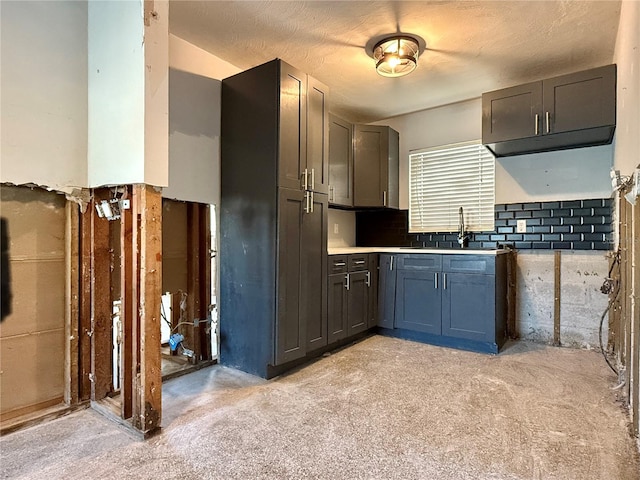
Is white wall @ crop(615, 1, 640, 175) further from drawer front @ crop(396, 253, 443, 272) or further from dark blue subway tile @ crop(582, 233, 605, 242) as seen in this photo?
drawer front @ crop(396, 253, 443, 272)

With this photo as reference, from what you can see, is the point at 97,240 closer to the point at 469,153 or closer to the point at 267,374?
the point at 267,374

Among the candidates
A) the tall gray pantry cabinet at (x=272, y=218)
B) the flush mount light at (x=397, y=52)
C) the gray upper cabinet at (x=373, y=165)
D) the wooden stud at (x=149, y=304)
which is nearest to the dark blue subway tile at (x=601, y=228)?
the gray upper cabinet at (x=373, y=165)

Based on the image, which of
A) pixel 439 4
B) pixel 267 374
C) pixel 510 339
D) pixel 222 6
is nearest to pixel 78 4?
pixel 222 6

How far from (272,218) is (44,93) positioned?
1.47 m

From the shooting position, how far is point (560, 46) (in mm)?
2760

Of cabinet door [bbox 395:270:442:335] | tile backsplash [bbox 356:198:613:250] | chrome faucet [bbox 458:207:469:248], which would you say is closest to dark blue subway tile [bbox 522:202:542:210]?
tile backsplash [bbox 356:198:613:250]

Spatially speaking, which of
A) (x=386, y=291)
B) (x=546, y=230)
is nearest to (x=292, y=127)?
(x=386, y=291)

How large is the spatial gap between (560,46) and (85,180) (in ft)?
11.5

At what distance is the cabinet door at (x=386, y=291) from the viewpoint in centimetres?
365

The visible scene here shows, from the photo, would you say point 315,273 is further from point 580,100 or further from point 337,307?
point 580,100

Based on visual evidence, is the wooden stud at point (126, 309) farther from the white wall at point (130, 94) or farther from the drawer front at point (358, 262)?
the drawer front at point (358, 262)

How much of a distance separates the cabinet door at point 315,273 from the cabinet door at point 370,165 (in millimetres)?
1116

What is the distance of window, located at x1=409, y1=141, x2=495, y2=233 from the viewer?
380 cm

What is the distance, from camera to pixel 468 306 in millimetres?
3221
